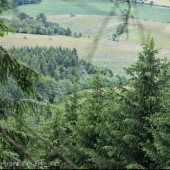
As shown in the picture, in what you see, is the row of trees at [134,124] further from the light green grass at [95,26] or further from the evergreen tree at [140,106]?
the light green grass at [95,26]

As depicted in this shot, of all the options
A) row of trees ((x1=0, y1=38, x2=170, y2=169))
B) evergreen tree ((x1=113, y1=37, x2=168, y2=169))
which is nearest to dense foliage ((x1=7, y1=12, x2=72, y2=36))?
row of trees ((x1=0, y1=38, x2=170, y2=169))

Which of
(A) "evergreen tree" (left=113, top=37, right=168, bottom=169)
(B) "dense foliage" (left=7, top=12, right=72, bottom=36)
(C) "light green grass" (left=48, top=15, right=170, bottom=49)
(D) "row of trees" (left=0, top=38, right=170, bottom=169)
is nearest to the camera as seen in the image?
(C) "light green grass" (left=48, top=15, right=170, bottom=49)

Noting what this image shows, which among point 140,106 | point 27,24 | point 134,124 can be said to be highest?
point 27,24

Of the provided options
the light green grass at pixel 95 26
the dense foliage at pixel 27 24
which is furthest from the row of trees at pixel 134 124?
the dense foliage at pixel 27 24

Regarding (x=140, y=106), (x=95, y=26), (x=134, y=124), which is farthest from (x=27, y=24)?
(x=95, y=26)

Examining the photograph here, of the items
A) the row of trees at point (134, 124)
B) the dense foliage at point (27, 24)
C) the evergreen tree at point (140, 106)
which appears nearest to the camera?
the dense foliage at point (27, 24)

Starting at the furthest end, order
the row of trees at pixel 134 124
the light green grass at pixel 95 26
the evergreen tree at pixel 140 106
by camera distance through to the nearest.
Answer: the evergreen tree at pixel 140 106, the row of trees at pixel 134 124, the light green grass at pixel 95 26

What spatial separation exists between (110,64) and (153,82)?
80.4 metres

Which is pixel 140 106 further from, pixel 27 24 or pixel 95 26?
pixel 95 26

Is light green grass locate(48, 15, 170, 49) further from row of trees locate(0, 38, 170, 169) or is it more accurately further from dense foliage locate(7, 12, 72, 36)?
row of trees locate(0, 38, 170, 169)

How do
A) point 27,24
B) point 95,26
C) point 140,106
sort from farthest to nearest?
point 95,26, point 140,106, point 27,24

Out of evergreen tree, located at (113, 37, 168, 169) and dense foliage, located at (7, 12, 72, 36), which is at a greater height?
dense foliage, located at (7, 12, 72, 36)

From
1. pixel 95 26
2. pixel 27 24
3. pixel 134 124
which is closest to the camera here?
pixel 27 24

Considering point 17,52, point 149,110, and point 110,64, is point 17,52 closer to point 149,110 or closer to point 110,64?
point 110,64
